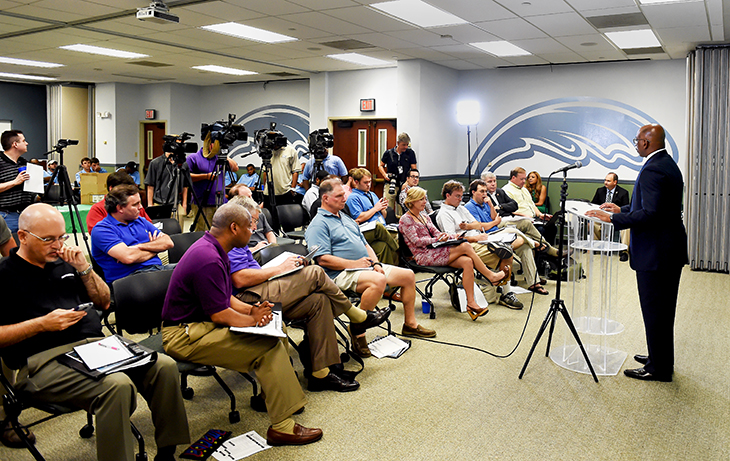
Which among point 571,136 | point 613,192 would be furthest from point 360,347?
point 571,136

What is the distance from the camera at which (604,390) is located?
11.8 ft

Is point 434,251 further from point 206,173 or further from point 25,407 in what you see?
point 25,407

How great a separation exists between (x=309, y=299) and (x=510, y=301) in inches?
110

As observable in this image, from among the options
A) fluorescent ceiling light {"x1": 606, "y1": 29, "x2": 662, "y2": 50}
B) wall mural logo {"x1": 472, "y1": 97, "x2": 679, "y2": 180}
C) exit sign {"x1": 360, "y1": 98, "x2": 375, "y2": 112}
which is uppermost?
fluorescent ceiling light {"x1": 606, "y1": 29, "x2": 662, "y2": 50}

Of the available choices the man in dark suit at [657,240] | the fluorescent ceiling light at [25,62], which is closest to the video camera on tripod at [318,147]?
the man in dark suit at [657,240]

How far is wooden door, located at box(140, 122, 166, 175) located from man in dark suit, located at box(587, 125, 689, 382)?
12.1m

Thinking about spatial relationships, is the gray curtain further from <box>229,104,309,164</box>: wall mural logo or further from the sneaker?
<box>229,104,309,164</box>: wall mural logo

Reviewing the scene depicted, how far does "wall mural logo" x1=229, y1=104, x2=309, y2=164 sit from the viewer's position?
489 inches

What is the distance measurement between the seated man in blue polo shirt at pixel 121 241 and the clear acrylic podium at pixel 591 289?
9.01 feet

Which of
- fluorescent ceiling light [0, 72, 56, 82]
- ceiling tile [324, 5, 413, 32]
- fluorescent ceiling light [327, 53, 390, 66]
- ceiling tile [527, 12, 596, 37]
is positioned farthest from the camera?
fluorescent ceiling light [0, 72, 56, 82]

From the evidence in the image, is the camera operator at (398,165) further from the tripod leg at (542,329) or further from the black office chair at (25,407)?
the black office chair at (25,407)

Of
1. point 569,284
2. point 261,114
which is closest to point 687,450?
point 569,284

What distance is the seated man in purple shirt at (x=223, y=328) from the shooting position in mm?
2789

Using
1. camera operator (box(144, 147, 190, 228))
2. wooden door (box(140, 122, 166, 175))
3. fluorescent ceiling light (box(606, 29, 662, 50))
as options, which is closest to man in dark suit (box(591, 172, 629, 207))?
fluorescent ceiling light (box(606, 29, 662, 50))
